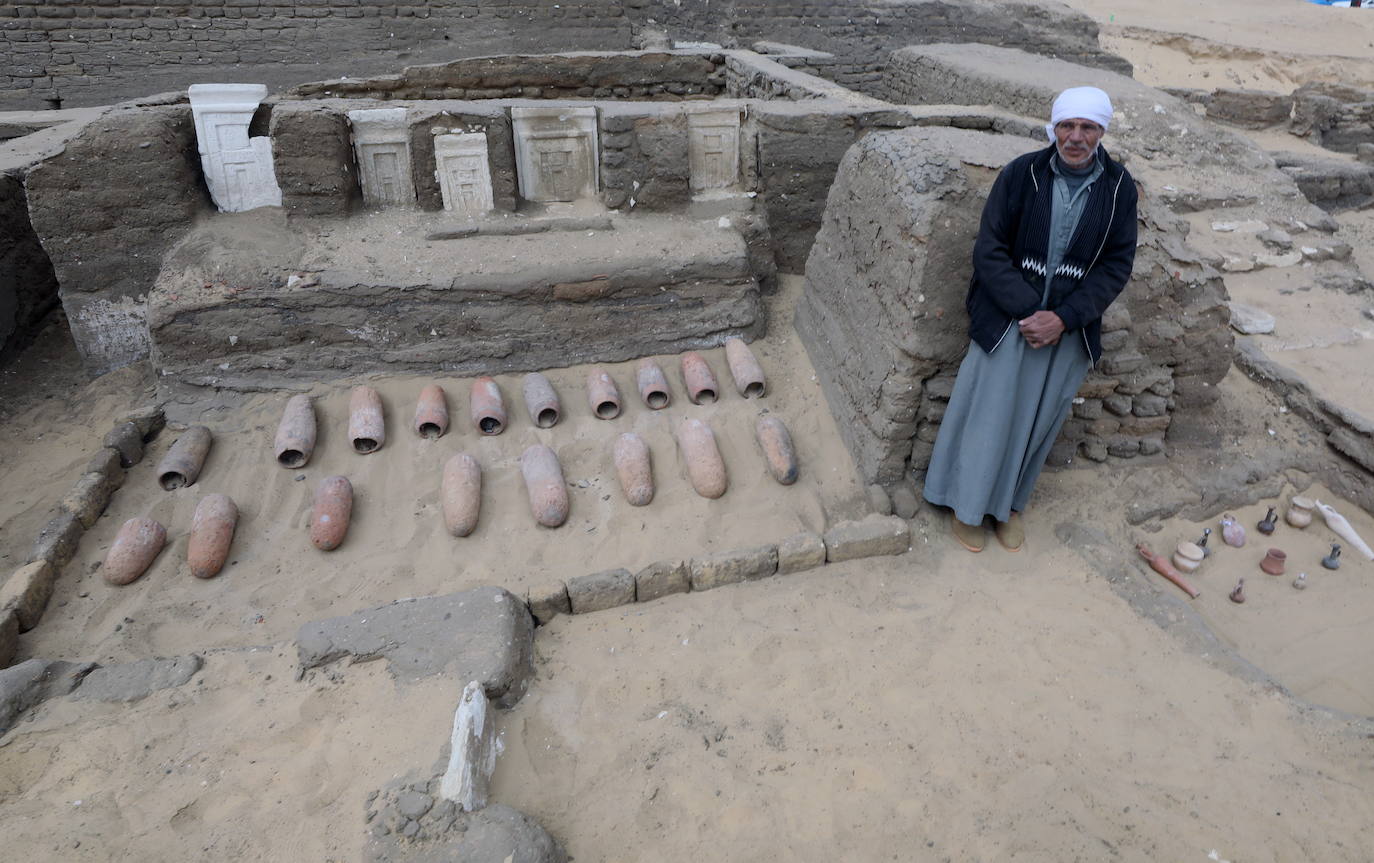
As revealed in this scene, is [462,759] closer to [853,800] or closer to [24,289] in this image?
[853,800]

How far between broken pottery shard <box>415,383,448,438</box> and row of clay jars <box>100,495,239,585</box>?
3.40 feet

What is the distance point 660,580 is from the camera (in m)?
3.58

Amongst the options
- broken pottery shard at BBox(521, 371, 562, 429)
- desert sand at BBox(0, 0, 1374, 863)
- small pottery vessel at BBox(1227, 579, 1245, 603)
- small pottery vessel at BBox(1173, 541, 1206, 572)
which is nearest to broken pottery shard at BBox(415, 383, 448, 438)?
desert sand at BBox(0, 0, 1374, 863)

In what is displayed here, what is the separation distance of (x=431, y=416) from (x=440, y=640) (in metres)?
1.72

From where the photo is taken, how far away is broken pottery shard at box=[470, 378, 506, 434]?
4430 mm

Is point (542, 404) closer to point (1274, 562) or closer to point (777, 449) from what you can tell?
point (777, 449)

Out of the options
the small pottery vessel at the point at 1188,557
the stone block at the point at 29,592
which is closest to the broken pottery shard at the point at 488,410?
the stone block at the point at 29,592

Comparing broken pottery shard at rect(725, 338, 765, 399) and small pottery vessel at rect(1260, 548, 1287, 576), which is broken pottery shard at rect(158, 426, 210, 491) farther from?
small pottery vessel at rect(1260, 548, 1287, 576)

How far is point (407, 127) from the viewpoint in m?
5.10

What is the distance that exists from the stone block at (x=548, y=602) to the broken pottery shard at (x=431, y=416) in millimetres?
1383

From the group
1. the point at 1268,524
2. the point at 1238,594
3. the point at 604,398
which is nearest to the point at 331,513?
the point at 604,398

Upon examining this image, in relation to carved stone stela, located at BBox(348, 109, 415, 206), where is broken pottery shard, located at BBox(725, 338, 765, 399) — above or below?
below

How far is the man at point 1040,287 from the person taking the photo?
3.11m

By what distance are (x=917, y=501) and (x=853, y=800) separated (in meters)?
1.73
